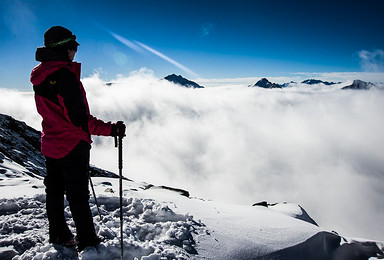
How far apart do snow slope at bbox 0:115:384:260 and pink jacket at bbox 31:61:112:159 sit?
4.63 feet

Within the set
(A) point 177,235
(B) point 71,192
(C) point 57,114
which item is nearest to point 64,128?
(C) point 57,114

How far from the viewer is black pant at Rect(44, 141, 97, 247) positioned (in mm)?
3037

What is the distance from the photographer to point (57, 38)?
9.69 feet

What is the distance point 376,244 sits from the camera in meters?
4.89

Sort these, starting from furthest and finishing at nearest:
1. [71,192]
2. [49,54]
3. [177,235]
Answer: [177,235], [71,192], [49,54]

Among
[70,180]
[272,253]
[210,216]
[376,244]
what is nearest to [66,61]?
[70,180]

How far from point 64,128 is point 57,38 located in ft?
3.68

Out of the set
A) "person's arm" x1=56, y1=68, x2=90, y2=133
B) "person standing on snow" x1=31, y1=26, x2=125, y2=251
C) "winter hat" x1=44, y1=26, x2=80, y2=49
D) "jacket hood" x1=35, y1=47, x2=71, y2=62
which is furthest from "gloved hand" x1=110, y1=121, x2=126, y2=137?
"winter hat" x1=44, y1=26, x2=80, y2=49

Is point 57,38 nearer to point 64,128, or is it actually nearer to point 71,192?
point 64,128

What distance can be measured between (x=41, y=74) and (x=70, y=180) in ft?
4.43

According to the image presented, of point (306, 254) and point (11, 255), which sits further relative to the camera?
point (306, 254)

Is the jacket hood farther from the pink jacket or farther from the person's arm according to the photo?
the person's arm

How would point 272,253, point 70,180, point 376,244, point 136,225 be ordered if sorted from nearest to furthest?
point 70,180
point 272,253
point 136,225
point 376,244

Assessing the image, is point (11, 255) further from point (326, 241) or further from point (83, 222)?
point (326, 241)
